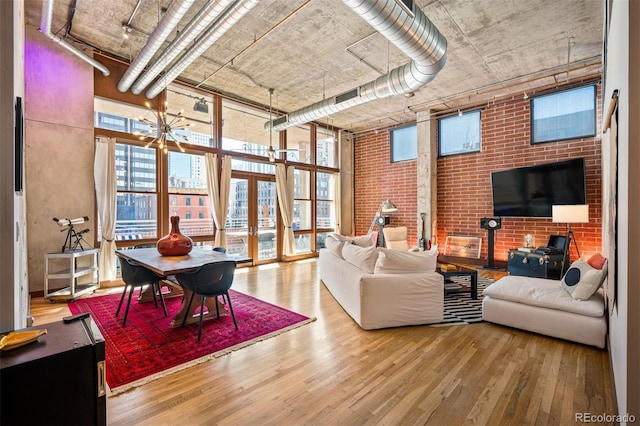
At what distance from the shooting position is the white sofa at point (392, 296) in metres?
3.20

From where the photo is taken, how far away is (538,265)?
5031 millimetres

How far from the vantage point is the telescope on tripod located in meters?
4.22

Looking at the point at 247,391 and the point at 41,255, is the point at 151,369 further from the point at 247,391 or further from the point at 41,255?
the point at 41,255

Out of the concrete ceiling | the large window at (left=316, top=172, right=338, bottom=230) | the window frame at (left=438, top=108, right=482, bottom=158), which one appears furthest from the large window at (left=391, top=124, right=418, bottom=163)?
the large window at (left=316, top=172, right=338, bottom=230)

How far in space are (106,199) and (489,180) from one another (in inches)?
289

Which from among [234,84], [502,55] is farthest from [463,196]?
[234,84]

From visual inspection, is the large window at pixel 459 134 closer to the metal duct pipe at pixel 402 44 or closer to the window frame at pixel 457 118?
the window frame at pixel 457 118

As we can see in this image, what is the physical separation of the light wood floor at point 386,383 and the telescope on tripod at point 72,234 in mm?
3272

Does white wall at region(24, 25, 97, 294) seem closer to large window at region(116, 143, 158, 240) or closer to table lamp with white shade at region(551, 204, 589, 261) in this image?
large window at region(116, 143, 158, 240)

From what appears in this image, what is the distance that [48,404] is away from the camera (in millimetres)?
1027

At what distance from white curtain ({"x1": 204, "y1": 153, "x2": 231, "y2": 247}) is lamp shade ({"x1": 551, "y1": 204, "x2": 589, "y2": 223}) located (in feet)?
19.8

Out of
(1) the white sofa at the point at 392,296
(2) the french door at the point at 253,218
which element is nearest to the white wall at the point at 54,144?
(2) the french door at the point at 253,218

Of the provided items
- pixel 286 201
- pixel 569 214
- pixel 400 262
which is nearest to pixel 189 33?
pixel 400 262

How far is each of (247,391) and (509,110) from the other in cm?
691
